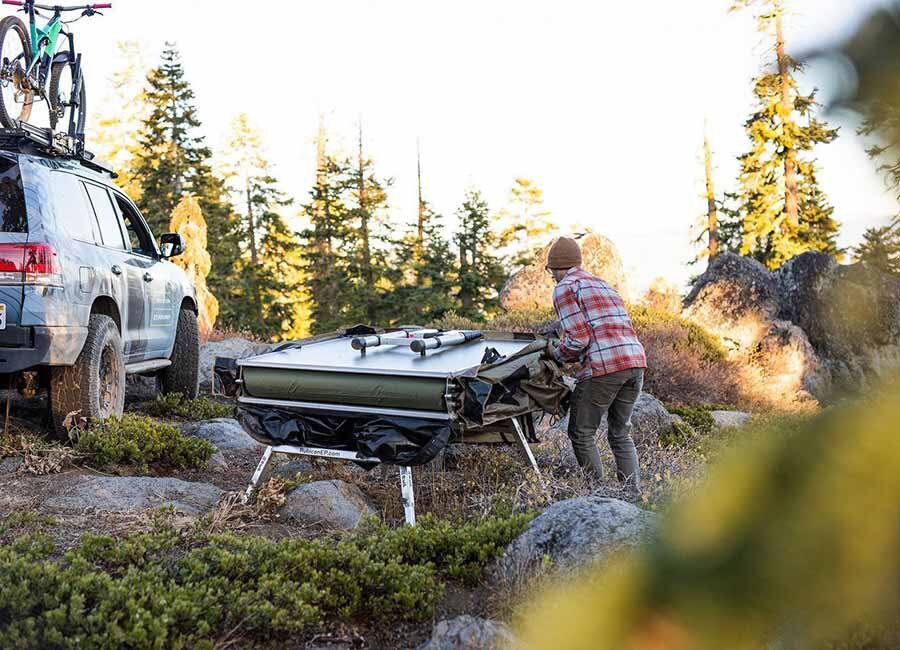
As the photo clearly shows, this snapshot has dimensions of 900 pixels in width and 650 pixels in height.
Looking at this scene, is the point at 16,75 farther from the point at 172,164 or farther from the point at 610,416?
the point at 172,164

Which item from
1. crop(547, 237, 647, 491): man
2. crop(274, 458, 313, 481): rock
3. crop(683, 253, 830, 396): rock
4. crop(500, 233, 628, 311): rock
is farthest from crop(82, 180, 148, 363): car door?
crop(500, 233, 628, 311): rock

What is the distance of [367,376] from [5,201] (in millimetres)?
3152

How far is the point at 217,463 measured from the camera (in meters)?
7.33

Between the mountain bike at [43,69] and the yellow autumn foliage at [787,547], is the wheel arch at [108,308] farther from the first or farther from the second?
the yellow autumn foliage at [787,547]

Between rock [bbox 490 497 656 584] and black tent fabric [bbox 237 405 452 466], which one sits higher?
black tent fabric [bbox 237 405 452 466]

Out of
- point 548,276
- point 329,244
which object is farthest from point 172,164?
point 548,276

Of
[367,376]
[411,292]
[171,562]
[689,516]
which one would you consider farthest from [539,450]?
[411,292]

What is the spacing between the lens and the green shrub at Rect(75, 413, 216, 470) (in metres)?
6.50

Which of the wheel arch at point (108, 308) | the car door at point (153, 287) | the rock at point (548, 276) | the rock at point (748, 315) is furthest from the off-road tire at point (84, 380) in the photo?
the rock at point (548, 276)

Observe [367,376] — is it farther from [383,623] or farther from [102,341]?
[102,341]

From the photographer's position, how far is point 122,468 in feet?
21.5

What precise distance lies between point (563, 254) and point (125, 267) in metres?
4.02

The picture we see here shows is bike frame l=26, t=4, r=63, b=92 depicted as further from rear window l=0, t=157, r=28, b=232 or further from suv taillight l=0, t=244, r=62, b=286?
suv taillight l=0, t=244, r=62, b=286

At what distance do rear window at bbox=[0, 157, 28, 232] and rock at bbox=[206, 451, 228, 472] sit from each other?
7.93ft
